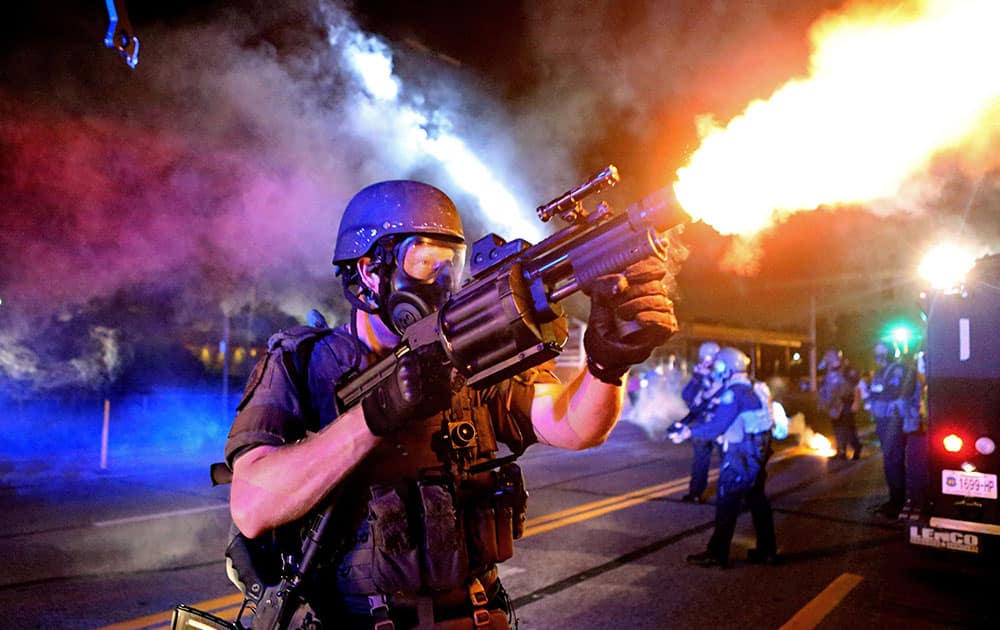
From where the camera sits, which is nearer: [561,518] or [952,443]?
[952,443]

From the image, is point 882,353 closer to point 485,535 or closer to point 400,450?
point 485,535

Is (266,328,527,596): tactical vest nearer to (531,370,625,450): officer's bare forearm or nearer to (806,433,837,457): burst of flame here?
(531,370,625,450): officer's bare forearm

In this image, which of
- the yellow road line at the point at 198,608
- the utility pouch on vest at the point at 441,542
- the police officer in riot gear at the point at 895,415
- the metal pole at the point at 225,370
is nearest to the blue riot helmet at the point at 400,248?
the utility pouch on vest at the point at 441,542

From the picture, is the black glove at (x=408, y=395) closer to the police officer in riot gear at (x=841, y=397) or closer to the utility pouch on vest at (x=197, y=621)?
the utility pouch on vest at (x=197, y=621)

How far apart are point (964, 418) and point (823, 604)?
196 cm

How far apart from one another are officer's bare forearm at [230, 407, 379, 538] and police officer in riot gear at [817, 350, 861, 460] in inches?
495

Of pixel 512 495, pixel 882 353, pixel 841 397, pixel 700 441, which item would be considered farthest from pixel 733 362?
pixel 841 397

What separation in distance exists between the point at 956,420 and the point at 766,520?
1761 mm

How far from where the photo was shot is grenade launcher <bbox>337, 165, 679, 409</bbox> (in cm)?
194

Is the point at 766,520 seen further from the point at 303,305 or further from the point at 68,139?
the point at 303,305

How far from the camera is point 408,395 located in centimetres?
183

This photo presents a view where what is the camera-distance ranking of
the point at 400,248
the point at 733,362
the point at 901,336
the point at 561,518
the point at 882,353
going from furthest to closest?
the point at 901,336
the point at 882,353
the point at 561,518
the point at 733,362
the point at 400,248

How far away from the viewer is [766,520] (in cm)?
612

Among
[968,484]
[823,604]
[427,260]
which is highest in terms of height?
[427,260]
